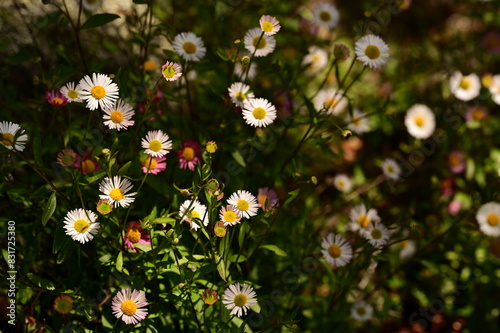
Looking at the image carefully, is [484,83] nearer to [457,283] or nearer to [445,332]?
[457,283]

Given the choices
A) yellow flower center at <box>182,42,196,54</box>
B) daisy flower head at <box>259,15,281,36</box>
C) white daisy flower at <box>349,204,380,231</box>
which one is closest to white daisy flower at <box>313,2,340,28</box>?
daisy flower head at <box>259,15,281,36</box>

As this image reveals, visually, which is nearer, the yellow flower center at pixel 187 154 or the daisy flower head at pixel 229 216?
the daisy flower head at pixel 229 216

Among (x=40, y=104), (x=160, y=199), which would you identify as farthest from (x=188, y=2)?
(x=160, y=199)

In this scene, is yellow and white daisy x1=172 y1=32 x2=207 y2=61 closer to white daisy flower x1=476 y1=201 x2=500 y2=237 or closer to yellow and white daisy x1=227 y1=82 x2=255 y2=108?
yellow and white daisy x1=227 y1=82 x2=255 y2=108

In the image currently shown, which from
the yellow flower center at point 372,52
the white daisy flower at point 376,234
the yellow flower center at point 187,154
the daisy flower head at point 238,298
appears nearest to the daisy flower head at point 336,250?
the white daisy flower at point 376,234

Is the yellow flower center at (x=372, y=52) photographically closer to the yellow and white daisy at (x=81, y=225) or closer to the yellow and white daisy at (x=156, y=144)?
the yellow and white daisy at (x=156, y=144)

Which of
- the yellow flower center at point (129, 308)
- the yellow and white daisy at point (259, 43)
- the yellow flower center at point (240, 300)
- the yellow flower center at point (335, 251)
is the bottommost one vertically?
the yellow flower center at point (240, 300)

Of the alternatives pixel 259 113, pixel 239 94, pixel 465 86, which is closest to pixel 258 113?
pixel 259 113
